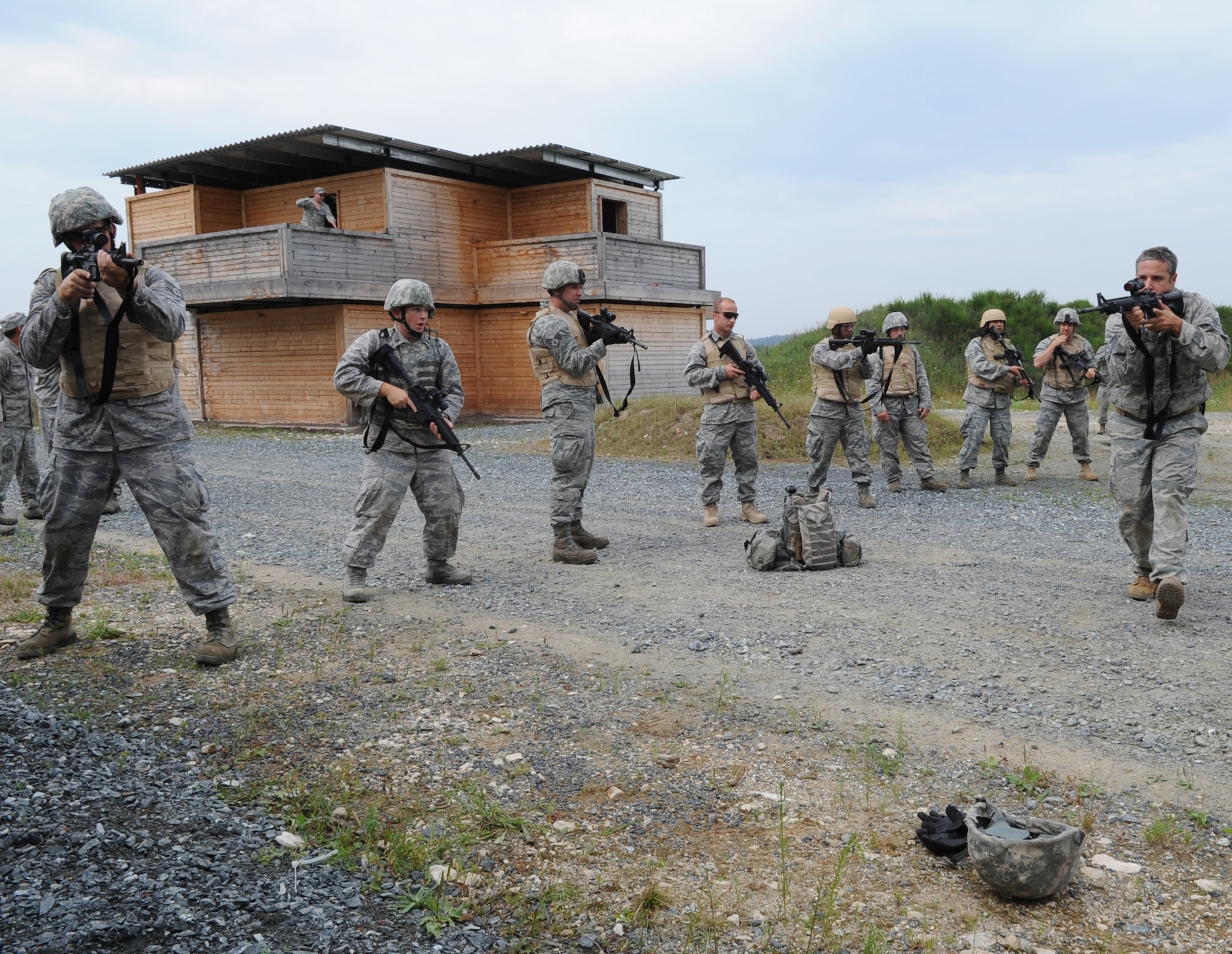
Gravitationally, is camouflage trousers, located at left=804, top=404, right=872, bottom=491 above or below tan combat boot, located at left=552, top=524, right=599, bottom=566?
above

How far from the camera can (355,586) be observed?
625 cm

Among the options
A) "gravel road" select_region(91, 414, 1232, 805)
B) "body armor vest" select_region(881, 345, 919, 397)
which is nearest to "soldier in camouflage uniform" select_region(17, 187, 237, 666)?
"gravel road" select_region(91, 414, 1232, 805)

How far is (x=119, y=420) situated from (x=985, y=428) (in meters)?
9.56

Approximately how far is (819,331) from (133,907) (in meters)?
31.2

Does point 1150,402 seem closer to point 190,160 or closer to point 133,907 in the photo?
point 133,907

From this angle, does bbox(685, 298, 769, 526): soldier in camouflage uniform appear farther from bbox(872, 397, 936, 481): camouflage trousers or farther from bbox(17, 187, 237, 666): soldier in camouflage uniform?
bbox(17, 187, 237, 666): soldier in camouflage uniform

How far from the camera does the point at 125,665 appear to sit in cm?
486

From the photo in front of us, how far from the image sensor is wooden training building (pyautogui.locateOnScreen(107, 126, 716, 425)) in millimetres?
19422

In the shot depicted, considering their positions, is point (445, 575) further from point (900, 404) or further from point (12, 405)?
point (900, 404)

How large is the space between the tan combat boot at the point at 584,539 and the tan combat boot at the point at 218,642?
118 inches

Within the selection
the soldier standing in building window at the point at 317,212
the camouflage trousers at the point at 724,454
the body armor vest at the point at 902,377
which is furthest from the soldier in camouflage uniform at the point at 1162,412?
the soldier standing in building window at the point at 317,212

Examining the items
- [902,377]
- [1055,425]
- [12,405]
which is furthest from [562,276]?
[1055,425]

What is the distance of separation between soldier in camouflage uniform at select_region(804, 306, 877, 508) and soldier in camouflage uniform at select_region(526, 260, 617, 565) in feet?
9.90

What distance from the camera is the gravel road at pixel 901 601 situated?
168 inches
